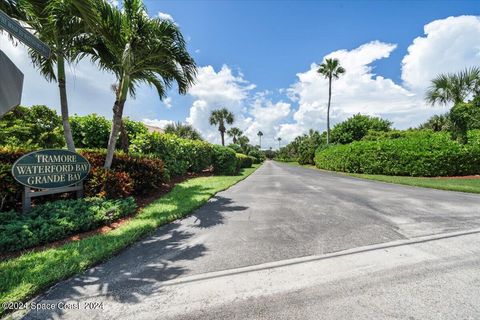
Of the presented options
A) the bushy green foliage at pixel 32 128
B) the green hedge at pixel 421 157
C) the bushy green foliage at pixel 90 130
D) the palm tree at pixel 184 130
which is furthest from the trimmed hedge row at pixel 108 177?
the palm tree at pixel 184 130

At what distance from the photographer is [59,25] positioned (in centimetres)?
623

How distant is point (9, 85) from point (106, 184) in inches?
180

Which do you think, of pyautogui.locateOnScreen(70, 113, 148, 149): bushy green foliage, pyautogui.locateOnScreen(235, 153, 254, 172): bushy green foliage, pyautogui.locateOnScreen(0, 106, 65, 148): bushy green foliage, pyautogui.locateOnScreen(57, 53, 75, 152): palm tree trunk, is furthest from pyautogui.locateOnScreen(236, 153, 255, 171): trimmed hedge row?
pyautogui.locateOnScreen(57, 53, 75, 152): palm tree trunk

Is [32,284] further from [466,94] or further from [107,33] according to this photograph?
Result: [466,94]

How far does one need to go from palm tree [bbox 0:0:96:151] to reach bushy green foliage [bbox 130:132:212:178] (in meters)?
3.57

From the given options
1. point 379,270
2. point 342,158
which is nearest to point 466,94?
point 342,158

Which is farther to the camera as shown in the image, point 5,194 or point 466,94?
point 466,94

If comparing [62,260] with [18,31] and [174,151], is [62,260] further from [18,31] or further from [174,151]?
[174,151]

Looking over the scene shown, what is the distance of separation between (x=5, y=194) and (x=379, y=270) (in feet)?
24.0

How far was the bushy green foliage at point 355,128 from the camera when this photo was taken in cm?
3981

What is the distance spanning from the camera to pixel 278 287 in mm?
2703

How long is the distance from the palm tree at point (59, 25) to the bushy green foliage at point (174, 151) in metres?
3.57

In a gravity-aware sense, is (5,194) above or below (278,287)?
above

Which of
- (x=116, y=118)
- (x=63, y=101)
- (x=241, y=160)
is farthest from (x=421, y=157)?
(x=63, y=101)
